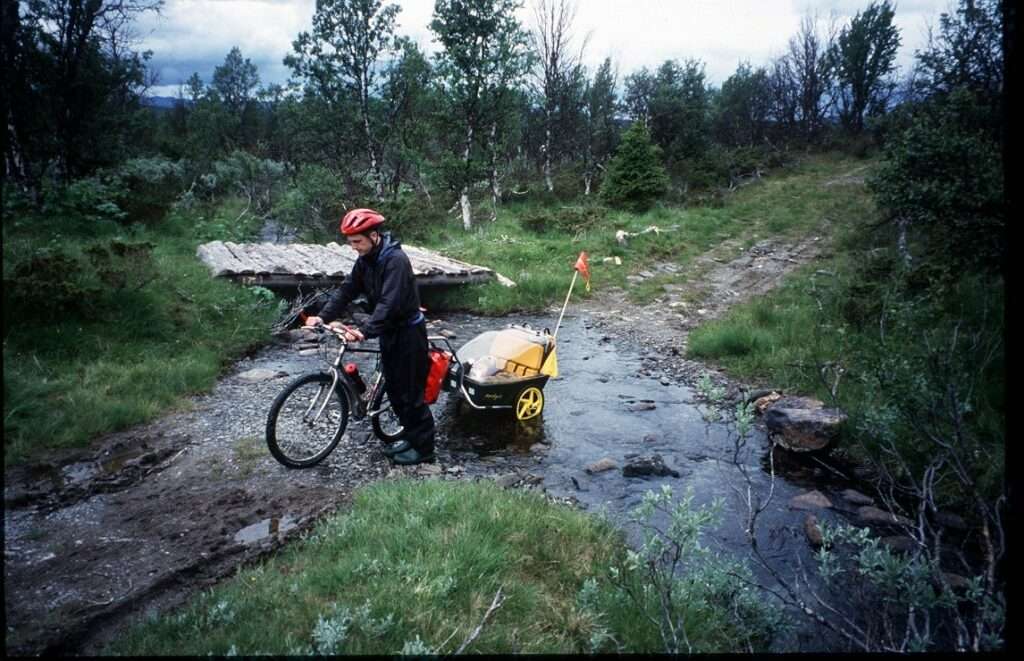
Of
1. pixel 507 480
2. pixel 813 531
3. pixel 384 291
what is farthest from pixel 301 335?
pixel 813 531

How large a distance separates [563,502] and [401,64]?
70.0 feet

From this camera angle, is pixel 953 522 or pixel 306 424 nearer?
pixel 953 522

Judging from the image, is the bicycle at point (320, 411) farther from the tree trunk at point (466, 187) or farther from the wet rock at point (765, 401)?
the tree trunk at point (466, 187)

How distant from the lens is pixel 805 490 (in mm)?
5336

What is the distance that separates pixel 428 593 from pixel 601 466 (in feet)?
9.55

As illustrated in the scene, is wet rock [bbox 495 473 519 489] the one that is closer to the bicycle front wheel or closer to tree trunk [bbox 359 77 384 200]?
the bicycle front wheel

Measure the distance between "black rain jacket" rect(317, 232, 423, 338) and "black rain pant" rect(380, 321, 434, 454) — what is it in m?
0.11

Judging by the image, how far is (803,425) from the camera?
5.99m

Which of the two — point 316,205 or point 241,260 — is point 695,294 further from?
point 316,205

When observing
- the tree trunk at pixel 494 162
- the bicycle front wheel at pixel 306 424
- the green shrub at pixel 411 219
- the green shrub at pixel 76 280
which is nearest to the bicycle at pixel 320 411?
the bicycle front wheel at pixel 306 424

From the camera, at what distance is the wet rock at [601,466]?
5.61m

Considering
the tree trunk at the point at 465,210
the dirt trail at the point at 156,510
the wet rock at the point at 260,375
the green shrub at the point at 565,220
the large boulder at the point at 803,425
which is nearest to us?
the dirt trail at the point at 156,510

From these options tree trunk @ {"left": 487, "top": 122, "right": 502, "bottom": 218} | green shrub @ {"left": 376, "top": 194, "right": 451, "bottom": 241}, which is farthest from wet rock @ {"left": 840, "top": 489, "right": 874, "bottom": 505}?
tree trunk @ {"left": 487, "top": 122, "right": 502, "bottom": 218}

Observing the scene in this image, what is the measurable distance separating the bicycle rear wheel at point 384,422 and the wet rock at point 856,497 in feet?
14.0
